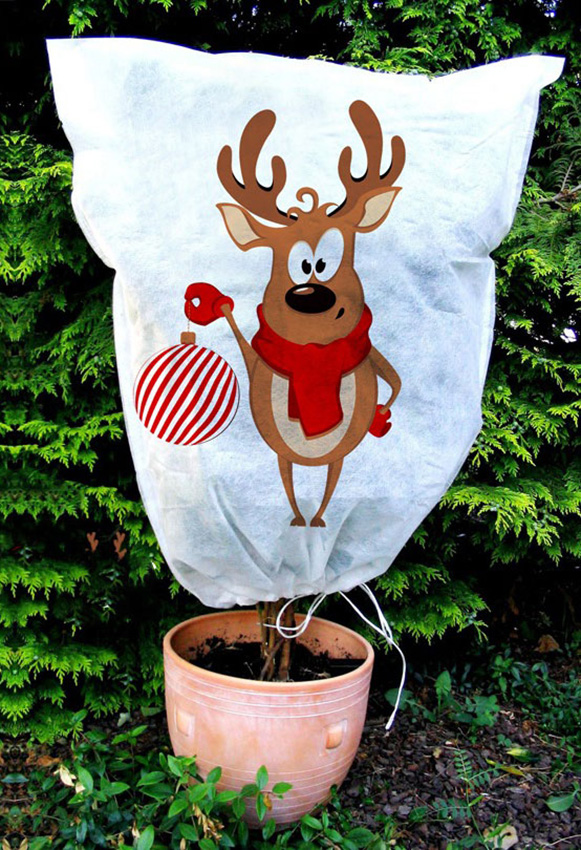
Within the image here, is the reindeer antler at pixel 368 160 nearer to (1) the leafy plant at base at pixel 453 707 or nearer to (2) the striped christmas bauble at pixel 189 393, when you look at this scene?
(2) the striped christmas bauble at pixel 189 393

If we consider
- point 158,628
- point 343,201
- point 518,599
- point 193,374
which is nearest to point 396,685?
point 518,599

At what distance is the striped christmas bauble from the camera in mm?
1224

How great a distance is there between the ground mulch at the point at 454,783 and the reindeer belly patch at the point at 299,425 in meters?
0.87

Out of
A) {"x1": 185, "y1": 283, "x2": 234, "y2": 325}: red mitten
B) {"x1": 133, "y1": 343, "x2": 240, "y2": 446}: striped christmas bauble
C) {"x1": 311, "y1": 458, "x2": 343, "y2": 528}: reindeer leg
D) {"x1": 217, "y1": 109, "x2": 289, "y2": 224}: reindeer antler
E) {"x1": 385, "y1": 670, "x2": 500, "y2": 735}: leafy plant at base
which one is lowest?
{"x1": 385, "y1": 670, "x2": 500, "y2": 735}: leafy plant at base

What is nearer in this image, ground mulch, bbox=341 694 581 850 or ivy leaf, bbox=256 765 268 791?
ivy leaf, bbox=256 765 268 791

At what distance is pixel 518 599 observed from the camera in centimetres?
247

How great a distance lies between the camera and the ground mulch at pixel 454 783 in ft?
5.06

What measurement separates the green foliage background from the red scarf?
0.75m

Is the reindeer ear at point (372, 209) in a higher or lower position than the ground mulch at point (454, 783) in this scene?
higher

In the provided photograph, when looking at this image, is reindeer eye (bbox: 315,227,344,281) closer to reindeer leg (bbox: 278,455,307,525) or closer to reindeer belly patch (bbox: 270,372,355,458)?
reindeer belly patch (bbox: 270,372,355,458)

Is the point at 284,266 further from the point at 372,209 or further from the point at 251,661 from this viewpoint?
the point at 251,661

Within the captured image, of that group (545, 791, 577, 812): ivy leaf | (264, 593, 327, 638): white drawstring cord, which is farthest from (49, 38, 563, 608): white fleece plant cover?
(545, 791, 577, 812): ivy leaf

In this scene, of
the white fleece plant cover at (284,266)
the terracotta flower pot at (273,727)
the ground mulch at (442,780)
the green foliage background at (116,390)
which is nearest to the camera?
the white fleece plant cover at (284,266)

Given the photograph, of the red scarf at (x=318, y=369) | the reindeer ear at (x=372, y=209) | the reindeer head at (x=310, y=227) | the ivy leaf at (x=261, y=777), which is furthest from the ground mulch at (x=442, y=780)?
the reindeer ear at (x=372, y=209)
